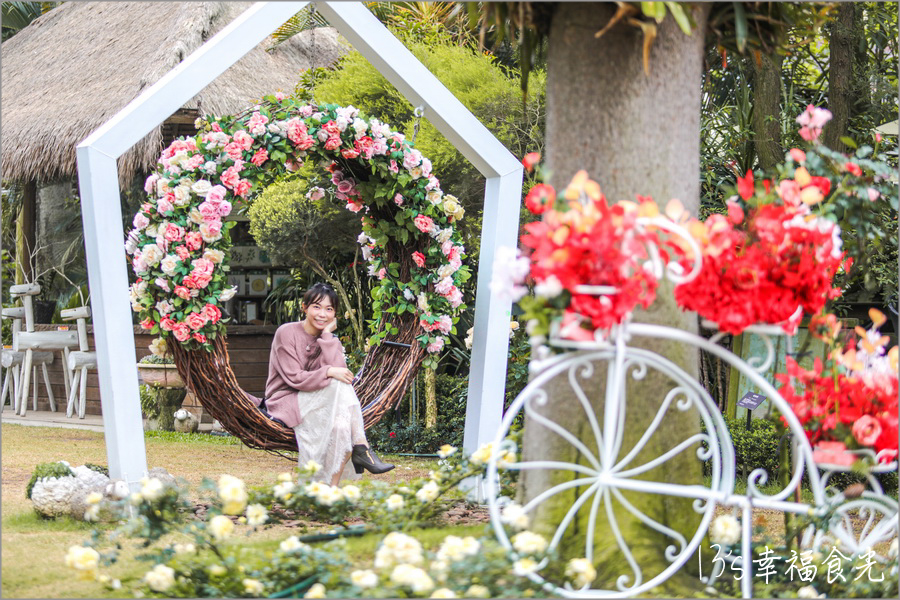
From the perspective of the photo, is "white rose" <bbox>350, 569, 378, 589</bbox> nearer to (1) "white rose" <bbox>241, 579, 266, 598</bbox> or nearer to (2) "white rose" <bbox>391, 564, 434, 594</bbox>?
(2) "white rose" <bbox>391, 564, 434, 594</bbox>

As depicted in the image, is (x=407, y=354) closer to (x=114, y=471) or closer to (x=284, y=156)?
(x=284, y=156)

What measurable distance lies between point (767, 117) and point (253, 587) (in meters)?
4.86

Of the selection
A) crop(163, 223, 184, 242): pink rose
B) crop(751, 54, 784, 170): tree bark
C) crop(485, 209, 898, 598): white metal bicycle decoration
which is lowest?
crop(485, 209, 898, 598): white metal bicycle decoration

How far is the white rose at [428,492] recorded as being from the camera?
3.40 meters

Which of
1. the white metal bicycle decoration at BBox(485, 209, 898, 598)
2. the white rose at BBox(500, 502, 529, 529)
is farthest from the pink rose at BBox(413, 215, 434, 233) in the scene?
the white rose at BBox(500, 502, 529, 529)

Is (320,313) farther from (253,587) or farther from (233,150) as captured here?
(253,587)

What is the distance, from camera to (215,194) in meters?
4.39

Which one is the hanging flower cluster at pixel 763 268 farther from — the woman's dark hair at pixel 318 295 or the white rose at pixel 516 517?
the woman's dark hair at pixel 318 295

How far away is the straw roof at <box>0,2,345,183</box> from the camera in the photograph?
7.96m

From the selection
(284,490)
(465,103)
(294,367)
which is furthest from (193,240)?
(465,103)

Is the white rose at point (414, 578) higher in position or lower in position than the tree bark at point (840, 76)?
lower

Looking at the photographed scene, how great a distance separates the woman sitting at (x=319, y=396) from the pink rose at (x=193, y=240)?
0.74 metres

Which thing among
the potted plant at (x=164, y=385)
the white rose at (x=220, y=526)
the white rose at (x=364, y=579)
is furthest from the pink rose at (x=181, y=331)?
the potted plant at (x=164, y=385)

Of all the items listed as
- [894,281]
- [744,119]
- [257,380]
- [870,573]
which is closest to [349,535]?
[870,573]
